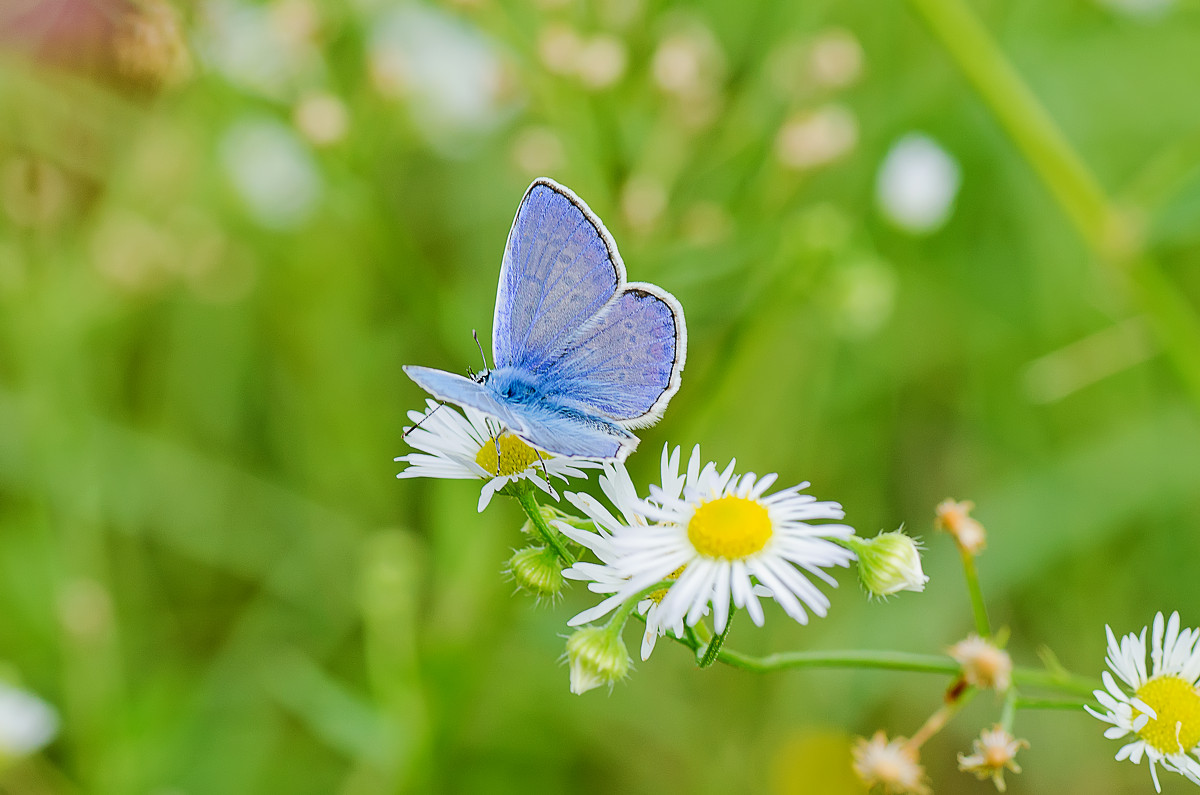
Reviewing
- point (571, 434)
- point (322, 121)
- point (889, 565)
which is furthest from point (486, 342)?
point (889, 565)

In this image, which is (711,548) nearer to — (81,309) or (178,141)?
(81,309)

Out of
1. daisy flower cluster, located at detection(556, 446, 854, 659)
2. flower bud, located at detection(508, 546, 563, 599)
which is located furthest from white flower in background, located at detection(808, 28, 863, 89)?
flower bud, located at detection(508, 546, 563, 599)

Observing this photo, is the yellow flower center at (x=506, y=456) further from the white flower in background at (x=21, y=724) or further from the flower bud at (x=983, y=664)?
the white flower in background at (x=21, y=724)

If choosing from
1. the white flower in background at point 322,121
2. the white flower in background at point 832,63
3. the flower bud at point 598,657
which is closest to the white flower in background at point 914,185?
the white flower in background at point 832,63

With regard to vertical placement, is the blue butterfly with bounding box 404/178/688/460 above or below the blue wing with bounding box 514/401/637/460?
above

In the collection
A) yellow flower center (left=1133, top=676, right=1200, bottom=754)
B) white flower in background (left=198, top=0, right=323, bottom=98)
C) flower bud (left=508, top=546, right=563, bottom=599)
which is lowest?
flower bud (left=508, top=546, right=563, bottom=599)

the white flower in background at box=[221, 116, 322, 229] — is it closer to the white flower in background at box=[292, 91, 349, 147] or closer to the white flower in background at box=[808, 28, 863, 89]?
the white flower in background at box=[292, 91, 349, 147]

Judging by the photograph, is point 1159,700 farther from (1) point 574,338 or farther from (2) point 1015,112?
(2) point 1015,112
